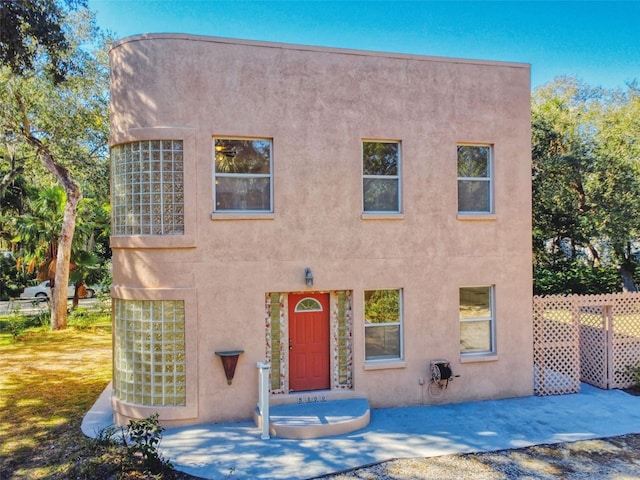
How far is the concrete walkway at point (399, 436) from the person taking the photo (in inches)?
289

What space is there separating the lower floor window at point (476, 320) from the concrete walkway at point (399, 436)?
4.04ft

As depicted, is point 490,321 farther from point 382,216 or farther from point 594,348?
point 382,216

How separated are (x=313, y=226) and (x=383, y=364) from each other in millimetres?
3298

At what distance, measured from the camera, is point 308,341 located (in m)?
9.69

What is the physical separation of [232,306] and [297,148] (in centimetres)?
346

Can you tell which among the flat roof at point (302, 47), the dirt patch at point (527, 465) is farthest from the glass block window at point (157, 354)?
the flat roof at point (302, 47)

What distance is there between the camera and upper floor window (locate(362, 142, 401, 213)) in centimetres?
998

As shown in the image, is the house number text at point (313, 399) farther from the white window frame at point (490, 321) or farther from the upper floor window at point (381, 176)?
the upper floor window at point (381, 176)

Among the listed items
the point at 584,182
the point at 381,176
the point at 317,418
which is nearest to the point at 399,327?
the point at 317,418

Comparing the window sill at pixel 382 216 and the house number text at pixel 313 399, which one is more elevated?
the window sill at pixel 382 216

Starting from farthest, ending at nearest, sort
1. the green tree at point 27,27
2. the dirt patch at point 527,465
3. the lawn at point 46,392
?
the green tree at point 27,27 < the lawn at point 46,392 < the dirt patch at point 527,465

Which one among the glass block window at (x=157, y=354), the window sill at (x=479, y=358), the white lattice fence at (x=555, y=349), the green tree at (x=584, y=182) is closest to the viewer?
the glass block window at (x=157, y=354)

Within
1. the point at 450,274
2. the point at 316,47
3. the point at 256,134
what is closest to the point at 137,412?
the point at 256,134

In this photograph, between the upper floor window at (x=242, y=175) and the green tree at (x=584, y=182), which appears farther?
the green tree at (x=584, y=182)
